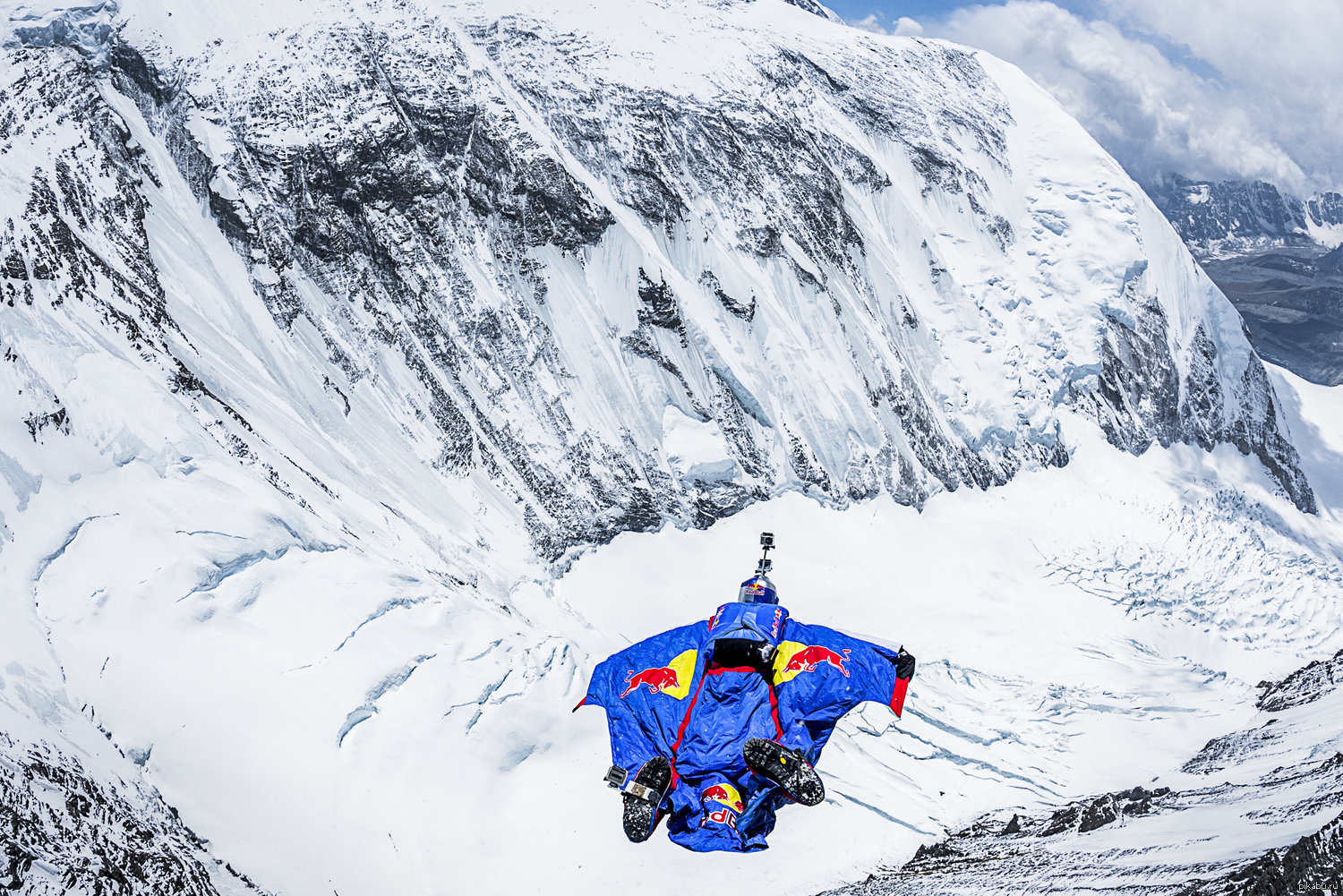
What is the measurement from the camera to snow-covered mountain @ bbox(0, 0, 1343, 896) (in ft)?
70.8

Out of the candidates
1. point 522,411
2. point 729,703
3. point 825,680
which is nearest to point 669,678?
point 729,703

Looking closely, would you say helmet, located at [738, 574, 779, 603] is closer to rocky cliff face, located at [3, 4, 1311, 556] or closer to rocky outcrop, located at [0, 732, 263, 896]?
rocky outcrop, located at [0, 732, 263, 896]

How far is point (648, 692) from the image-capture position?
1614cm

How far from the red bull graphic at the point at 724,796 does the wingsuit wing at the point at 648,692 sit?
108 centimetres

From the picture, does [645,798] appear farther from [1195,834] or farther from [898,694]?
[1195,834]

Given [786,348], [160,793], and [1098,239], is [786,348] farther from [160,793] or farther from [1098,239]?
[160,793]

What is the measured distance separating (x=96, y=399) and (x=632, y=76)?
32188 mm

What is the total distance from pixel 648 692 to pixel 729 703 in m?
1.58

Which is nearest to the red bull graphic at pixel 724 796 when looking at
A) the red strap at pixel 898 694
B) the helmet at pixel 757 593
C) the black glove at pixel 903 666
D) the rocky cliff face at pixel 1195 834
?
the red strap at pixel 898 694

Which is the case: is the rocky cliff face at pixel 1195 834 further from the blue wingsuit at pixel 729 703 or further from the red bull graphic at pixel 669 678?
the red bull graphic at pixel 669 678

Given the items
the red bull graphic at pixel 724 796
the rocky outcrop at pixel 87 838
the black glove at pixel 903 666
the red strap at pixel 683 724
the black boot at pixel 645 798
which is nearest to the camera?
the black boot at pixel 645 798

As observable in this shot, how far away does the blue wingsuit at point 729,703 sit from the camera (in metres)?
14.8

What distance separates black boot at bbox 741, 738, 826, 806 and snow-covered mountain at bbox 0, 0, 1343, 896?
11.0 m

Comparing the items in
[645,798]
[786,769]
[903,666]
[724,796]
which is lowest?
[645,798]
